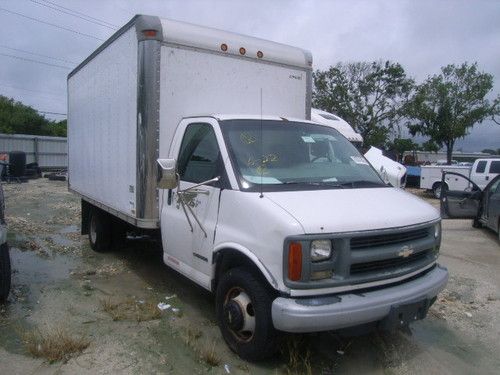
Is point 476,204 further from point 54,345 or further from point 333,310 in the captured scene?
point 54,345

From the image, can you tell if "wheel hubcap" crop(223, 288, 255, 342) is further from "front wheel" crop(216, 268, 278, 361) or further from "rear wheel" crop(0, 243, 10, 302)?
"rear wheel" crop(0, 243, 10, 302)

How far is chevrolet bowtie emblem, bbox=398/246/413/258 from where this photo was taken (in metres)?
3.71

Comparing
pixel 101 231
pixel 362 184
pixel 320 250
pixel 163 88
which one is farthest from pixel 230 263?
pixel 101 231

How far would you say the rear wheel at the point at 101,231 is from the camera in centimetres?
757

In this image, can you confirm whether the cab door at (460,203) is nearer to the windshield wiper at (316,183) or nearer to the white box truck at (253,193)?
the white box truck at (253,193)

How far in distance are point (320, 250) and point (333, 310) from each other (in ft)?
1.41

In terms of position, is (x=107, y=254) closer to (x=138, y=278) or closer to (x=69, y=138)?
(x=138, y=278)

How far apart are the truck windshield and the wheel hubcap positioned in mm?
905

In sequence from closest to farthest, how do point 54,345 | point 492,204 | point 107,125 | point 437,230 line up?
point 54,345 < point 437,230 < point 107,125 < point 492,204

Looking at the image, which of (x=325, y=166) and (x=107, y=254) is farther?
(x=107, y=254)

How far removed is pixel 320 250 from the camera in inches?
133

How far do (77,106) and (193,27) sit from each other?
3.83 meters

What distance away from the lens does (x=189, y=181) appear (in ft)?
15.4

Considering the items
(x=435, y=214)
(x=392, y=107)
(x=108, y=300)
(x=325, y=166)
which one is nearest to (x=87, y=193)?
(x=108, y=300)
